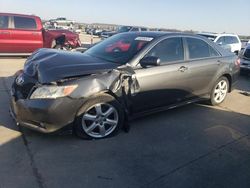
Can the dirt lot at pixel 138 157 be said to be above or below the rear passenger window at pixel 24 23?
below

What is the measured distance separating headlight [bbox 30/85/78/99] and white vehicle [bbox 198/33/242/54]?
1280 centimetres

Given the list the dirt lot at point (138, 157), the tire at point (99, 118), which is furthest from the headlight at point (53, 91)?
the dirt lot at point (138, 157)

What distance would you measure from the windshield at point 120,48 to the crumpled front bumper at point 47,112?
3.88 feet

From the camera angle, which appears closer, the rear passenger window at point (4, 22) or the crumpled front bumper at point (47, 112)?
the crumpled front bumper at point (47, 112)

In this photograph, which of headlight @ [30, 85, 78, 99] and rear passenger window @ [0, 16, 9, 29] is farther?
rear passenger window @ [0, 16, 9, 29]

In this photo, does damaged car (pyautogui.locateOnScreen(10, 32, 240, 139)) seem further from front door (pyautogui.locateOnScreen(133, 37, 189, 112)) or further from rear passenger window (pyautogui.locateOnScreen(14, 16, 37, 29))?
rear passenger window (pyautogui.locateOnScreen(14, 16, 37, 29))

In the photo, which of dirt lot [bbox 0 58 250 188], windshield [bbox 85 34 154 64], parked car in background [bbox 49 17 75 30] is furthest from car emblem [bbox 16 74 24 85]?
parked car in background [bbox 49 17 75 30]

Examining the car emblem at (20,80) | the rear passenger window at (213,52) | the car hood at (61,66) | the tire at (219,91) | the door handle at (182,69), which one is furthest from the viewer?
the tire at (219,91)

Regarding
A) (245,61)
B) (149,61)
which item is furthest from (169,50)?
(245,61)

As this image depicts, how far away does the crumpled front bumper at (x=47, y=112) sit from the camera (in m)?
4.12

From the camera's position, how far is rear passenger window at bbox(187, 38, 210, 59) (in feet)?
19.3

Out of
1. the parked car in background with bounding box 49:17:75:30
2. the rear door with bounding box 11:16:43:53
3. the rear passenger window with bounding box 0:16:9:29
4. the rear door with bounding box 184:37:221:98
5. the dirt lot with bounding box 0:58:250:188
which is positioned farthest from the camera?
the parked car in background with bounding box 49:17:75:30

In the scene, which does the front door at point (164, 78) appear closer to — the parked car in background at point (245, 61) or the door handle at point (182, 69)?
the door handle at point (182, 69)

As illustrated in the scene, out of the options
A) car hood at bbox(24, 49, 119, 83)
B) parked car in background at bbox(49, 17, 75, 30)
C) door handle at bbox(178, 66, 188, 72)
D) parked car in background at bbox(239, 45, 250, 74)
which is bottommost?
parked car in background at bbox(49, 17, 75, 30)
